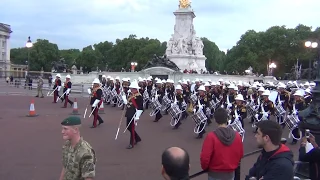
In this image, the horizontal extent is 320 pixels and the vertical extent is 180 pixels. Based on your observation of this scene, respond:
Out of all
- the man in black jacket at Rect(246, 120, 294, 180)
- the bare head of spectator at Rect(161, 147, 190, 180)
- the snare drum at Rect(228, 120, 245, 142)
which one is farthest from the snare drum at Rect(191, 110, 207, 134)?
the bare head of spectator at Rect(161, 147, 190, 180)

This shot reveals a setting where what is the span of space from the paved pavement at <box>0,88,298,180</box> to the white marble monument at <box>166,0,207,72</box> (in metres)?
35.7

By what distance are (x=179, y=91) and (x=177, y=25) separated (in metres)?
38.0

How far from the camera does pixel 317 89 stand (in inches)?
243

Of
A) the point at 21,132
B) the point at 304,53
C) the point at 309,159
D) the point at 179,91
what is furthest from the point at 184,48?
the point at 309,159

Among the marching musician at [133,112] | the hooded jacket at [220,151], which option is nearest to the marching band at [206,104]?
the marching musician at [133,112]

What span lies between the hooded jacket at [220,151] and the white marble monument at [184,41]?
48422mm

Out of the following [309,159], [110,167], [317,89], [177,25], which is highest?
[177,25]

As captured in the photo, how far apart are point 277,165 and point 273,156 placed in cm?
13

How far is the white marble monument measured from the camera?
175 feet

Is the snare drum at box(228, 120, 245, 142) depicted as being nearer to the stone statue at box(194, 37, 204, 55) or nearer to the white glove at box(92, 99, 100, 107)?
the white glove at box(92, 99, 100, 107)

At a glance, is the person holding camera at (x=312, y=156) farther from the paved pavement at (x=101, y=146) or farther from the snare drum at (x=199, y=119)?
the snare drum at (x=199, y=119)

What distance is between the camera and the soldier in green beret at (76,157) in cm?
429

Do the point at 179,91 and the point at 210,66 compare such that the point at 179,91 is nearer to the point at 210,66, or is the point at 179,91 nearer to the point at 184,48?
the point at 184,48

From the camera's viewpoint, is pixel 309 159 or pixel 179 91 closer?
pixel 309 159
